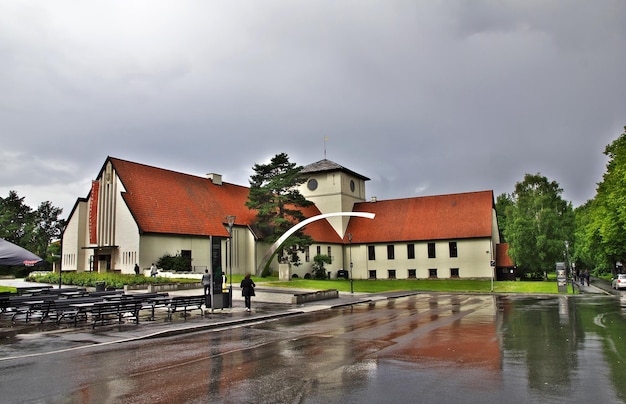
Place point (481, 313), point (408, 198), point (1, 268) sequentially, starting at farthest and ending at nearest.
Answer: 1. point (408, 198)
2. point (1, 268)
3. point (481, 313)

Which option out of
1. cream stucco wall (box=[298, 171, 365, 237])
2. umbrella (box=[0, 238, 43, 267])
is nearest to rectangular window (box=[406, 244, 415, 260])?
cream stucco wall (box=[298, 171, 365, 237])

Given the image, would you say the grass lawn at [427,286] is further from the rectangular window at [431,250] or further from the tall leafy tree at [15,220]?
the tall leafy tree at [15,220]

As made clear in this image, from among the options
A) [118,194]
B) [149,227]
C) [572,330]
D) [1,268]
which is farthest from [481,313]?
[1,268]

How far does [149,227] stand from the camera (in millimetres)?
39000

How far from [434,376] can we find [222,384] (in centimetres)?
376

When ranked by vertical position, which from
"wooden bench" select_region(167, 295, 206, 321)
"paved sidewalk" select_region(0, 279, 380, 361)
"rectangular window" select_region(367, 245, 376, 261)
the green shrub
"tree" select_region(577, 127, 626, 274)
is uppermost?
"tree" select_region(577, 127, 626, 274)

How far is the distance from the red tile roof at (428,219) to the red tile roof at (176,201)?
16325 millimetres

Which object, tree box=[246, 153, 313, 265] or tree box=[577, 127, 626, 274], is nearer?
tree box=[577, 127, 626, 274]

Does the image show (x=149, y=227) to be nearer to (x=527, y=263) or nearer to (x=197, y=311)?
(x=197, y=311)

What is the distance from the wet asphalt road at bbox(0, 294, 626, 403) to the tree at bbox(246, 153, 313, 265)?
97.8 feet

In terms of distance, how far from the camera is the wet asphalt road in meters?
7.62

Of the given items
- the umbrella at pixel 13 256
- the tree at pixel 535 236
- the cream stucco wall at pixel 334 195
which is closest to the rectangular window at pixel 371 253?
the cream stucco wall at pixel 334 195

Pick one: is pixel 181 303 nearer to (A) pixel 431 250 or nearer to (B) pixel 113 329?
(B) pixel 113 329

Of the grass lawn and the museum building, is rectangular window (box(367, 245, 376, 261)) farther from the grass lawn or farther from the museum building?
the grass lawn
